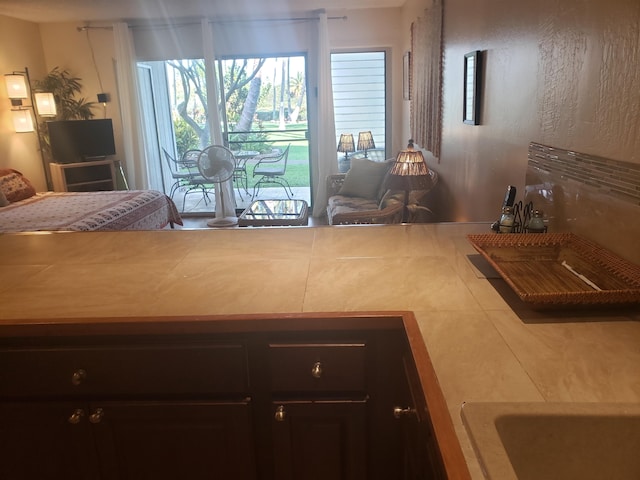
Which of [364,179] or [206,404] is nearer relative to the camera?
[206,404]

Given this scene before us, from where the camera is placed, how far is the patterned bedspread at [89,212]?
364 centimetres

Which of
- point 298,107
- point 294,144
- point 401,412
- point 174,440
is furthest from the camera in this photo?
point 294,144

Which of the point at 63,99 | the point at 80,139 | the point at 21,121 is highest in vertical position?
the point at 63,99

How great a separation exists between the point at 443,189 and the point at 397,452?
8.92 feet

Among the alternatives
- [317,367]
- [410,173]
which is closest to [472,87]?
[410,173]

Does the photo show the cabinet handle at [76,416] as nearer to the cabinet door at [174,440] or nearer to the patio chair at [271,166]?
the cabinet door at [174,440]

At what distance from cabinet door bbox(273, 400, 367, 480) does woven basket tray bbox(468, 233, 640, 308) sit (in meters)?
0.53

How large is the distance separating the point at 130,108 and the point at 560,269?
5.70m

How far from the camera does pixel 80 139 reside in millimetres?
→ 5781

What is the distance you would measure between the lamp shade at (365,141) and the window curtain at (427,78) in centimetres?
119

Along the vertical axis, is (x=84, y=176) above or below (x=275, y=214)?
above


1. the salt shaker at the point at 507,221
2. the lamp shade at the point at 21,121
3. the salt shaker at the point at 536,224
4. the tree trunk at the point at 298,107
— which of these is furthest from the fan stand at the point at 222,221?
the salt shaker at the point at 536,224

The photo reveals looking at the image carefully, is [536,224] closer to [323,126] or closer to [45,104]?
[323,126]

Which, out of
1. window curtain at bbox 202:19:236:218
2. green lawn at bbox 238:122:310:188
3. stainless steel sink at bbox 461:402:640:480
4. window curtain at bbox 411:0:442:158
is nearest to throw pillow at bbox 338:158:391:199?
window curtain at bbox 411:0:442:158
